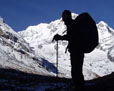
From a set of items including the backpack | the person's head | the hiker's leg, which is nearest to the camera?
Result: the backpack

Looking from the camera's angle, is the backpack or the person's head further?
the person's head

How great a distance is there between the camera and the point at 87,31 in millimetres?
8055

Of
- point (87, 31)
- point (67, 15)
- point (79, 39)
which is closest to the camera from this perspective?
point (87, 31)

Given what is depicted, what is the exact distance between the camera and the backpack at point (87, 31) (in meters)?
7.99

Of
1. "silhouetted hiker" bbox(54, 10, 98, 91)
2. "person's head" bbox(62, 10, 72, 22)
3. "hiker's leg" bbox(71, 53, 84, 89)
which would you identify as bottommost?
"hiker's leg" bbox(71, 53, 84, 89)

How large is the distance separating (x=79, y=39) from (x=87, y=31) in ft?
1.38

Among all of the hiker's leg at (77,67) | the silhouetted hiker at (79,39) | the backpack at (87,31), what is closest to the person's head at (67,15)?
the silhouetted hiker at (79,39)

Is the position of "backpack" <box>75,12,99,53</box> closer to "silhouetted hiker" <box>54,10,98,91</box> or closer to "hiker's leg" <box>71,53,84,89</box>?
"silhouetted hiker" <box>54,10,98,91</box>

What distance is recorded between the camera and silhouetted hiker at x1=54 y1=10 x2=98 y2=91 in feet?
26.3

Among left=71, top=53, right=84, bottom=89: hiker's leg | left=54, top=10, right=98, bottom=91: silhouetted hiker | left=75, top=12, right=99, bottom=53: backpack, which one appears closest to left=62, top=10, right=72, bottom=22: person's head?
left=54, top=10, right=98, bottom=91: silhouetted hiker

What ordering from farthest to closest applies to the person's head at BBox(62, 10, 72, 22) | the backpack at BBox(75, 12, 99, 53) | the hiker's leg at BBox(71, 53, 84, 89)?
1. the person's head at BBox(62, 10, 72, 22)
2. the hiker's leg at BBox(71, 53, 84, 89)
3. the backpack at BBox(75, 12, 99, 53)

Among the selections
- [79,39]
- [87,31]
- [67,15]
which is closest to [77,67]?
[79,39]

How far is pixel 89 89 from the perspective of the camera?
10.8 meters

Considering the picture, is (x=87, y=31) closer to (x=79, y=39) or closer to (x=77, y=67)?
(x=79, y=39)
